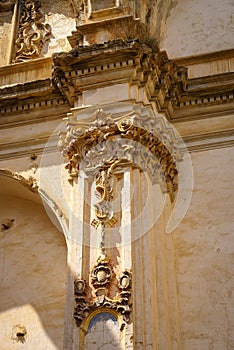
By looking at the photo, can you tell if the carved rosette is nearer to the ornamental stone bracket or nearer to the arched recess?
the ornamental stone bracket

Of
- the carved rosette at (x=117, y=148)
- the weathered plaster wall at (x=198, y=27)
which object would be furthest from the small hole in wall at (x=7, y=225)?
the weathered plaster wall at (x=198, y=27)

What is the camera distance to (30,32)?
31.6 feet

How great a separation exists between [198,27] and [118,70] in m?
2.27

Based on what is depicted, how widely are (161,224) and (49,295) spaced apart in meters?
1.81

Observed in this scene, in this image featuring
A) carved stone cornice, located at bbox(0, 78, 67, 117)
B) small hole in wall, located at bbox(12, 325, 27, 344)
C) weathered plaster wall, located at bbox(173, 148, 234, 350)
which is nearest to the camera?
weathered plaster wall, located at bbox(173, 148, 234, 350)

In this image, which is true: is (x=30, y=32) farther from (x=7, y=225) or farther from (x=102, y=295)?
(x=102, y=295)

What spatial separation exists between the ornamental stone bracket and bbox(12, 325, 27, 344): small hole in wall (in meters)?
2.71

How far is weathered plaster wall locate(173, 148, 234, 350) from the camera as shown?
6406mm

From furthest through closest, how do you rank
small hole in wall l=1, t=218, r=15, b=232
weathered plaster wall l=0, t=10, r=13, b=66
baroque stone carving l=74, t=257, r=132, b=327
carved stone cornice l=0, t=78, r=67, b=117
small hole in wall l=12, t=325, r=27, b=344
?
weathered plaster wall l=0, t=10, r=13, b=66 < small hole in wall l=1, t=218, r=15, b=232 < carved stone cornice l=0, t=78, r=67, b=117 < small hole in wall l=12, t=325, r=27, b=344 < baroque stone carving l=74, t=257, r=132, b=327

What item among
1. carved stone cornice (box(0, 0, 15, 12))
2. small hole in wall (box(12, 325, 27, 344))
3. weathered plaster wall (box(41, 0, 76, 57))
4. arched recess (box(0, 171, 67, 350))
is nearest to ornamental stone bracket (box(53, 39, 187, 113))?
arched recess (box(0, 171, 67, 350))

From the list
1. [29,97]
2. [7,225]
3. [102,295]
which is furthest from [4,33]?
[102,295]

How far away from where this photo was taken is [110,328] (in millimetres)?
5879

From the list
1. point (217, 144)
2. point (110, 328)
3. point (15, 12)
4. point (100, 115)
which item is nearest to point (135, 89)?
point (100, 115)

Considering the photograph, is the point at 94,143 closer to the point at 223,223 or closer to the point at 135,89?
the point at 135,89
